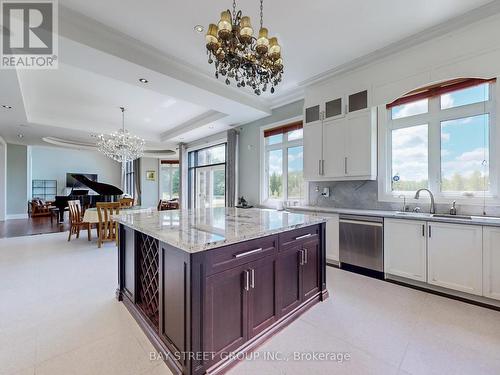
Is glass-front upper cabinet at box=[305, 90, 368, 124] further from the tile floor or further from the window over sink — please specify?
the tile floor

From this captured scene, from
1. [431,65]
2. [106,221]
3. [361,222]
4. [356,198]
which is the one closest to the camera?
[431,65]

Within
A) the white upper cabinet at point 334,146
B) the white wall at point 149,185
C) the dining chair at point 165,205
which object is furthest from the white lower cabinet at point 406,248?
the white wall at point 149,185

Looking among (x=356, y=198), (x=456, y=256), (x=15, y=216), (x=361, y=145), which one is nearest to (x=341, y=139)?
(x=361, y=145)

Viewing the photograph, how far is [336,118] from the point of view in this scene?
3.74m

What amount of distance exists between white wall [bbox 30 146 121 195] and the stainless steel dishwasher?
12444 mm

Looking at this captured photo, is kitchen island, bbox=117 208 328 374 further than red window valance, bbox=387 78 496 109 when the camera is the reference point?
No

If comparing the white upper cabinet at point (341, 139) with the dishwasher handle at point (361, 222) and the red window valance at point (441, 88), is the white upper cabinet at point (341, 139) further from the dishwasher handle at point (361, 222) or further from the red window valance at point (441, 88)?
the dishwasher handle at point (361, 222)

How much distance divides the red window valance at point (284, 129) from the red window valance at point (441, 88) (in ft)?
5.74

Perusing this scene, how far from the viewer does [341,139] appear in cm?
369

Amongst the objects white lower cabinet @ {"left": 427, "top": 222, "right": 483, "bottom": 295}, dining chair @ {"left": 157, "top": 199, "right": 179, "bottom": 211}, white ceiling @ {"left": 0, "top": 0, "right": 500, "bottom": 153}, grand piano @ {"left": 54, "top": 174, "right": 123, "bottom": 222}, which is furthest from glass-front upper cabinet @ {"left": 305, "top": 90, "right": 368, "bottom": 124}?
grand piano @ {"left": 54, "top": 174, "right": 123, "bottom": 222}

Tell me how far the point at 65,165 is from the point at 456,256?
14408 mm

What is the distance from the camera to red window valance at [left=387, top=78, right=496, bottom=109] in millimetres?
2840

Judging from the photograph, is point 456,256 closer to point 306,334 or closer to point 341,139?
point 306,334

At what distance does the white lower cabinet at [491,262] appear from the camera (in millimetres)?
2312
